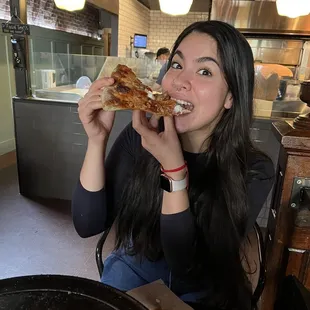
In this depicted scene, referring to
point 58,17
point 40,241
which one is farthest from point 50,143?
point 58,17

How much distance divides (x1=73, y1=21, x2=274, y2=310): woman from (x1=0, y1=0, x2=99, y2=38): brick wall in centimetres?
396

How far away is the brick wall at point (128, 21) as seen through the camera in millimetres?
6471

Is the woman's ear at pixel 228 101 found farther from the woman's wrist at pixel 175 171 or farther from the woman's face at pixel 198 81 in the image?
the woman's wrist at pixel 175 171

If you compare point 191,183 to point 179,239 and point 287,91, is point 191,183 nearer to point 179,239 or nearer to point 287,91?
point 179,239

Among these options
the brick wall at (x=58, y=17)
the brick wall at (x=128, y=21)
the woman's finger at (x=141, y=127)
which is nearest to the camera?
the woman's finger at (x=141, y=127)

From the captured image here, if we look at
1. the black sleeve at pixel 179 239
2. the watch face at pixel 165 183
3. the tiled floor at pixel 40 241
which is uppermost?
the watch face at pixel 165 183

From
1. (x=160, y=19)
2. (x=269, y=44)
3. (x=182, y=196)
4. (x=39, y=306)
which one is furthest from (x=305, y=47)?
(x=39, y=306)

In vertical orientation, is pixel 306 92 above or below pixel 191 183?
above

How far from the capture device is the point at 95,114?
109 centimetres

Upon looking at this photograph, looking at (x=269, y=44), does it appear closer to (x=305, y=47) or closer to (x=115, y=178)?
(x=305, y=47)

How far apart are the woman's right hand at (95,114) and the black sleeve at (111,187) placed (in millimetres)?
125

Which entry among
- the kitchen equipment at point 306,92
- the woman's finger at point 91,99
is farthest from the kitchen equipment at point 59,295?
the kitchen equipment at point 306,92

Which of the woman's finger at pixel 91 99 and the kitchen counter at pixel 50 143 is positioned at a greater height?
the woman's finger at pixel 91 99

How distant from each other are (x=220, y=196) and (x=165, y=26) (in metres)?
8.58
